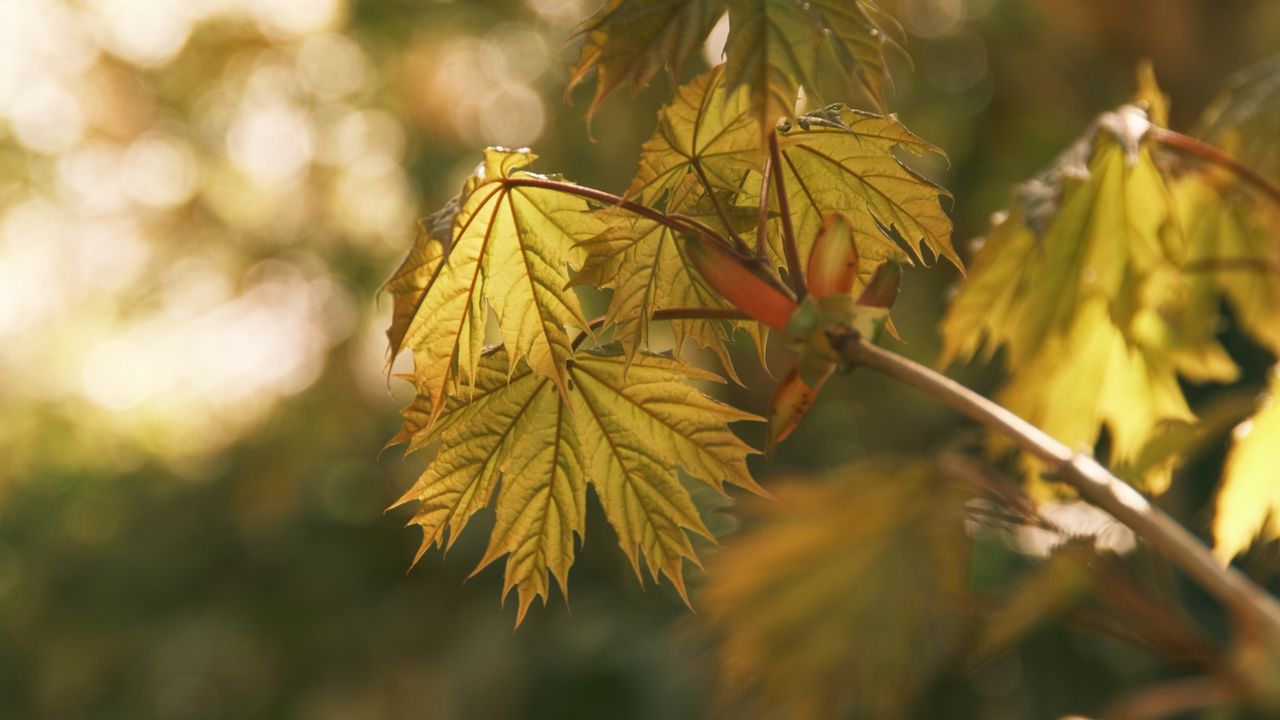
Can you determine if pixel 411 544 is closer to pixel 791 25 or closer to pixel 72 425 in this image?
pixel 72 425

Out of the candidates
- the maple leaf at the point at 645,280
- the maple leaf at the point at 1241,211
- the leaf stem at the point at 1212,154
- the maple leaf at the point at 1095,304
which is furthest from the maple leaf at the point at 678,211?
the maple leaf at the point at 1241,211

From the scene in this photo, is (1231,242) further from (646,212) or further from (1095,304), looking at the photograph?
(646,212)

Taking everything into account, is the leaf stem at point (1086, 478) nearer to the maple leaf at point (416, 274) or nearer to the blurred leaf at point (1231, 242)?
the maple leaf at point (416, 274)

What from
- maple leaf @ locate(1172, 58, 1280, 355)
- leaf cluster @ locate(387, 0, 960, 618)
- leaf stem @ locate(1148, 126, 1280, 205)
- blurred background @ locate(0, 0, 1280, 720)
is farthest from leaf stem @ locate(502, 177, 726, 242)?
blurred background @ locate(0, 0, 1280, 720)

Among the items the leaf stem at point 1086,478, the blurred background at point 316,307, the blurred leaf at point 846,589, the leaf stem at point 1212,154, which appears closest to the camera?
the leaf stem at point 1086,478

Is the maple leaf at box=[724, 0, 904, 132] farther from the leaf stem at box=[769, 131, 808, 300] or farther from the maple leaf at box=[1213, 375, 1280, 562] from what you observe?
the maple leaf at box=[1213, 375, 1280, 562]

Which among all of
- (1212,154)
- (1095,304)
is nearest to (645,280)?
(1212,154)
